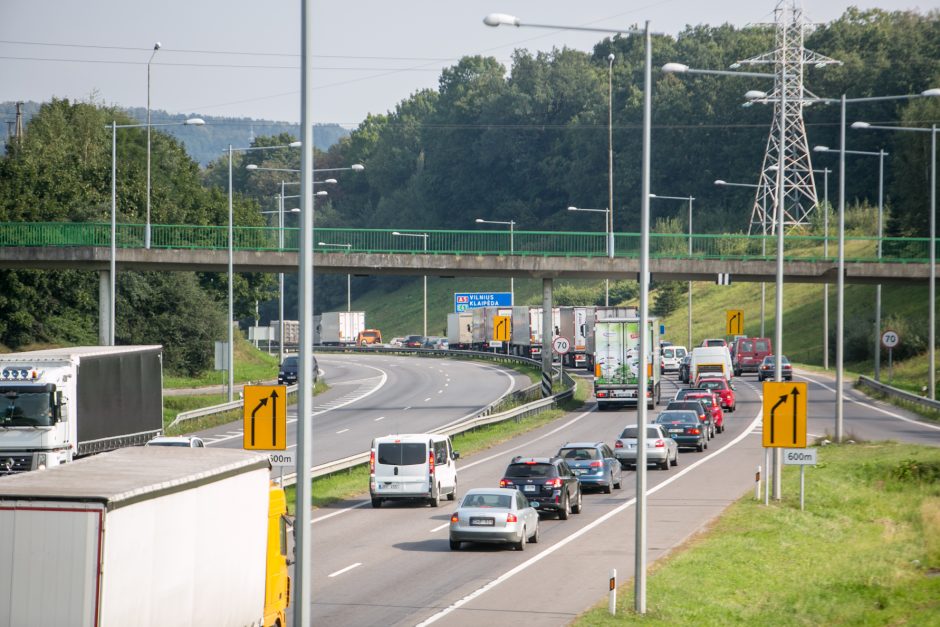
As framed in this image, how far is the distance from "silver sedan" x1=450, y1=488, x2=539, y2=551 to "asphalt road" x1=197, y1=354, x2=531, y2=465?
17.0 meters

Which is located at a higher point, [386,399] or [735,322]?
[735,322]

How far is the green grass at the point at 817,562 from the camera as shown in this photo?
21.5 metres

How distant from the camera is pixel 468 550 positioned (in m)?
28.3

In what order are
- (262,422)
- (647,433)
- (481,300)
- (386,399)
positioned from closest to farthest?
(262,422), (647,433), (386,399), (481,300)

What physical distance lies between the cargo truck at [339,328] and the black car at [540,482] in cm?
10104

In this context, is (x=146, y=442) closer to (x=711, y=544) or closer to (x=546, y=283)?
(x=711, y=544)

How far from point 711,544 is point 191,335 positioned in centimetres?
5186

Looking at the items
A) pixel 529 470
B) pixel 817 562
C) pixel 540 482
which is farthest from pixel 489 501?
pixel 817 562

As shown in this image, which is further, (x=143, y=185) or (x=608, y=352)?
(x=143, y=185)

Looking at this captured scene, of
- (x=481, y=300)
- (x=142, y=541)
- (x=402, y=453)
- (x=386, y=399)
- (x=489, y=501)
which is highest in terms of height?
(x=481, y=300)

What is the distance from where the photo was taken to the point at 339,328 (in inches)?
5221

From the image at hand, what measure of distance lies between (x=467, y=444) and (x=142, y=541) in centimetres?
3688

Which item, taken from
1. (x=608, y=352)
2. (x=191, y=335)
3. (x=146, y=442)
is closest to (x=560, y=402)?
(x=608, y=352)

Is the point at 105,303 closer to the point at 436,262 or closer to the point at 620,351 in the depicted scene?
the point at 436,262
